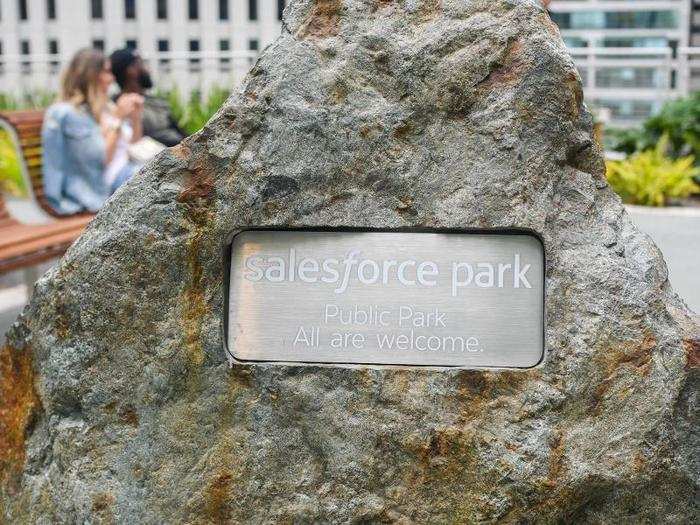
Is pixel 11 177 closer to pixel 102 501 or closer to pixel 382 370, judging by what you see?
pixel 102 501

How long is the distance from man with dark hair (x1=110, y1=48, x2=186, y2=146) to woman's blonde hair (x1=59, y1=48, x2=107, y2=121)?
0.50m

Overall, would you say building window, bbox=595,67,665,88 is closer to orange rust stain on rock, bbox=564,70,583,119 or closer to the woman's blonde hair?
the woman's blonde hair

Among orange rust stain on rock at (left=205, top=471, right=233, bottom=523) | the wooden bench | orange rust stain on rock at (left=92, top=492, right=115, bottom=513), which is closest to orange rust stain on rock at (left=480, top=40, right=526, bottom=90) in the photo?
orange rust stain on rock at (left=205, top=471, right=233, bottom=523)

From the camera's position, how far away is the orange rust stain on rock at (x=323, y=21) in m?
2.71

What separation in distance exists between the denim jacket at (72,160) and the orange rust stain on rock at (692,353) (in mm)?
4629

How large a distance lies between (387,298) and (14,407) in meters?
1.12

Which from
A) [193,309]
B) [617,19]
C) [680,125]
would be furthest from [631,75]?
[617,19]

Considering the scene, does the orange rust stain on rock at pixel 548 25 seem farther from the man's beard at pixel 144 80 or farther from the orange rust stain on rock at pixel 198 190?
the man's beard at pixel 144 80

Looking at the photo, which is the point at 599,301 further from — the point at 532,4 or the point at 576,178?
the point at 532,4

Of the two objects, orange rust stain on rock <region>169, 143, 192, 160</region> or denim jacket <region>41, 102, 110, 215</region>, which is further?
denim jacket <region>41, 102, 110, 215</region>

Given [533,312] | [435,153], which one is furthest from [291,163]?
[533,312]

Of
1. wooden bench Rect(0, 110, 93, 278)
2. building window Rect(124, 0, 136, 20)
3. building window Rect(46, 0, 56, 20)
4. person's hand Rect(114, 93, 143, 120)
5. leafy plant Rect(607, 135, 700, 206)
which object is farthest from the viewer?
building window Rect(46, 0, 56, 20)

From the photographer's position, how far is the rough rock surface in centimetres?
256

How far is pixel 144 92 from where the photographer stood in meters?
7.63
